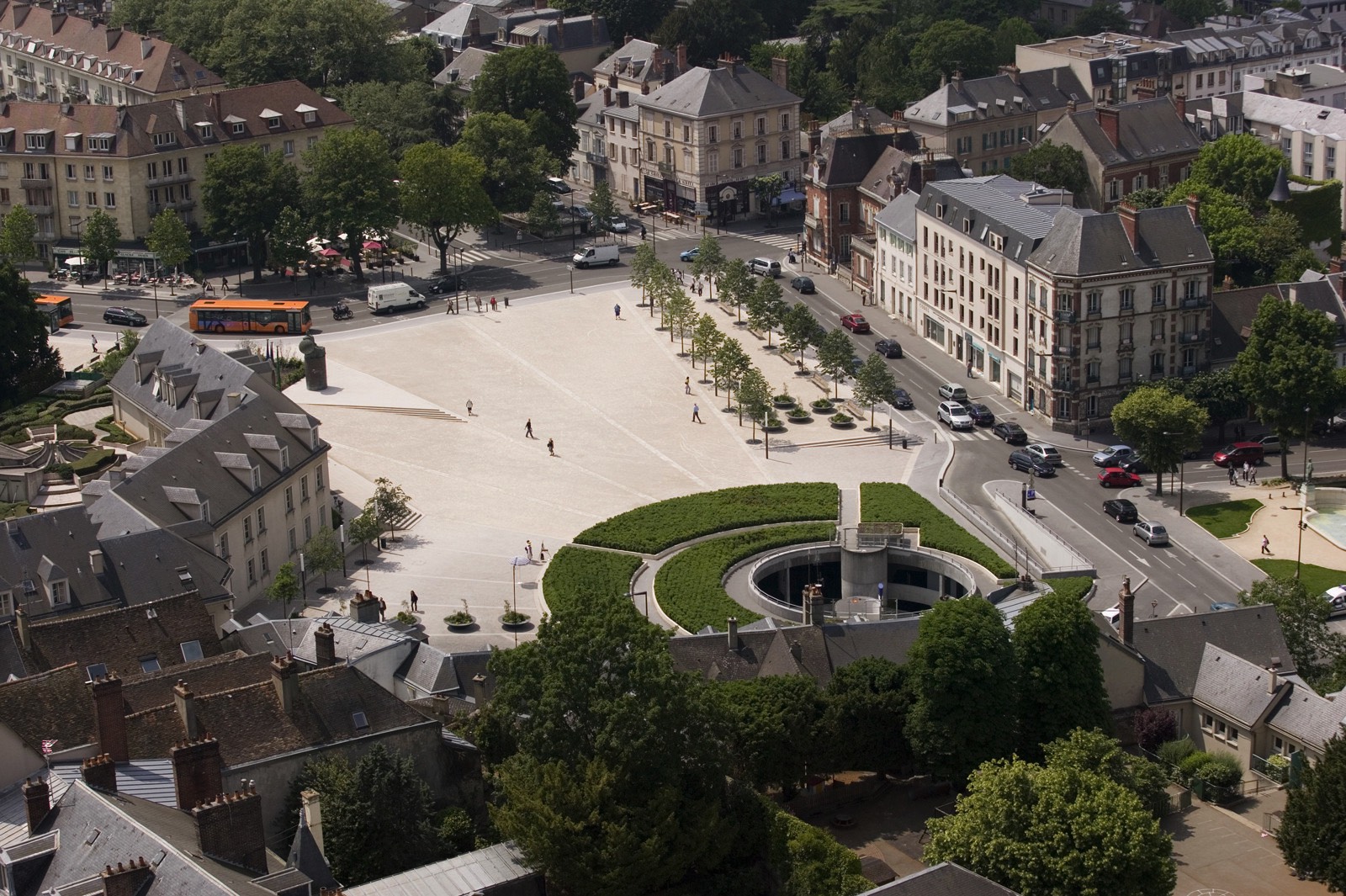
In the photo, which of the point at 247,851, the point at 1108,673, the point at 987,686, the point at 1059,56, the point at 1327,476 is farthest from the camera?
the point at 1059,56

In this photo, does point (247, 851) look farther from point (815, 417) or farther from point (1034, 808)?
point (815, 417)

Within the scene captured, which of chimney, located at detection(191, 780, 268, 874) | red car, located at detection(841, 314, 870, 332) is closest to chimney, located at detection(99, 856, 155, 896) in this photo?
chimney, located at detection(191, 780, 268, 874)

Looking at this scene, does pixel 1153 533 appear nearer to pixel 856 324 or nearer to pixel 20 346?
pixel 856 324

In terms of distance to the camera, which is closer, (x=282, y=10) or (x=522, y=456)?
(x=522, y=456)

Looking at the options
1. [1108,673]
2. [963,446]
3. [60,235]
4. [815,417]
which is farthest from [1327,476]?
[60,235]

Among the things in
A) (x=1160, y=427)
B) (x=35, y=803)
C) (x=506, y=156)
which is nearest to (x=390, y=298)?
(x=506, y=156)

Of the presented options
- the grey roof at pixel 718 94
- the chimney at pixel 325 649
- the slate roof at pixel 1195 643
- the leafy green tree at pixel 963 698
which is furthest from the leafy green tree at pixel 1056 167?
the chimney at pixel 325 649
